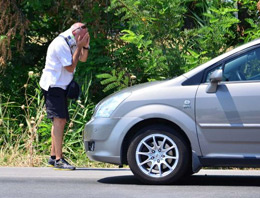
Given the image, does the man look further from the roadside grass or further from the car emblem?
the car emblem

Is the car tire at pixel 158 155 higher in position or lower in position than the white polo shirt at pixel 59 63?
lower

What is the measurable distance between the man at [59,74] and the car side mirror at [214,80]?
224cm

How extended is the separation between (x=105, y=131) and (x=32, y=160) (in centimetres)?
253

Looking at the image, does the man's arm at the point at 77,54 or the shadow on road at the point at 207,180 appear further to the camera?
the man's arm at the point at 77,54

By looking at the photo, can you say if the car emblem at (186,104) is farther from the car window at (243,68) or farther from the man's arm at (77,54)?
the man's arm at (77,54)

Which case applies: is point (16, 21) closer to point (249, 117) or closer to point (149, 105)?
point (149, 105)

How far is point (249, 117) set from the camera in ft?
25.5

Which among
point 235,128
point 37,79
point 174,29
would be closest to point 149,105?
point 235,128

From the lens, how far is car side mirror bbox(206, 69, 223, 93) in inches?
307

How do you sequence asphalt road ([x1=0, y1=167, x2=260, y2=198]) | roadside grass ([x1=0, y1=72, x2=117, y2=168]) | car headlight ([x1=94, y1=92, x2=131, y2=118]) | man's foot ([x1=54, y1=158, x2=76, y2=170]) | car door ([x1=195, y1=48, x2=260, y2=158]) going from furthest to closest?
roadside grass ([x1=0, y1=72, x2=117, y2=168])
man's foot ([x1=54, y1=158, x2=76, y2=170])
car headlight ([x1=94, y1=92, x2=131, y2=118])
car door ([x1=195, y1=48, x2=260, y2=158])
asphalt road ([x1=0, y1=167, x2=260, y2=198])

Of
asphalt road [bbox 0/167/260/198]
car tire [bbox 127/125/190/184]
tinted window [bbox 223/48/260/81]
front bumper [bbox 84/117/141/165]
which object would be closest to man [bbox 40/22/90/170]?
asphalt road [bbox 0/167/260/198]

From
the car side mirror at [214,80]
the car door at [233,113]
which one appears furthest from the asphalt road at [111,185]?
the car side mirror at [214,80]

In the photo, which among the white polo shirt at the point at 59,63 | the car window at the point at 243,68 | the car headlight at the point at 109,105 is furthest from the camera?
the white polo shirt at the point at 59,63

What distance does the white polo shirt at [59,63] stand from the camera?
9.44 metres
